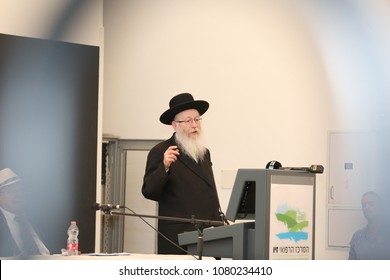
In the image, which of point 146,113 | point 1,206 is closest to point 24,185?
point 1,206

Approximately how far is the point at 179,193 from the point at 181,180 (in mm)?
77

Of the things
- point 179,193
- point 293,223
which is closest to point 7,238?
point 179,193

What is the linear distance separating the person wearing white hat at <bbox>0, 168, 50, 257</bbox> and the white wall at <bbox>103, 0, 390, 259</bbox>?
9.33ft

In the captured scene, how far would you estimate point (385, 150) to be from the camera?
636 centimetres

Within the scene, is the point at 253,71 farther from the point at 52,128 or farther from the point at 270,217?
the point at 270,217

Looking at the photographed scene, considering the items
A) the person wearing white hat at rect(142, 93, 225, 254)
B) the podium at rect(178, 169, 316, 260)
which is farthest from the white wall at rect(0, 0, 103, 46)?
the podium at rect(178, 169, 316, 260)

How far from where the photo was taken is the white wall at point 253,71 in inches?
254

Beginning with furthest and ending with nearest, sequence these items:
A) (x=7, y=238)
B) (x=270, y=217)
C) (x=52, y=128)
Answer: (x=52, y=128) < (x=7, y=238) < (x=270, y=217)

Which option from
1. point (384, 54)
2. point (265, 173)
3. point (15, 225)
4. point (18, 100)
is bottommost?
point (15, 225)

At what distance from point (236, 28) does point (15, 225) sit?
323 centimetres

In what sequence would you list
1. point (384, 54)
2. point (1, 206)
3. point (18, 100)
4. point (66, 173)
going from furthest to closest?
point (384, 54) → point (66, 173) → point (18, 100) → point (1, 206)

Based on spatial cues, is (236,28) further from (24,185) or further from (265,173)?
(265,173)

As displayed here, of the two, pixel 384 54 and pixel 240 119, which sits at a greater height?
pixel 384 54

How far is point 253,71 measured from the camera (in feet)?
22.1
